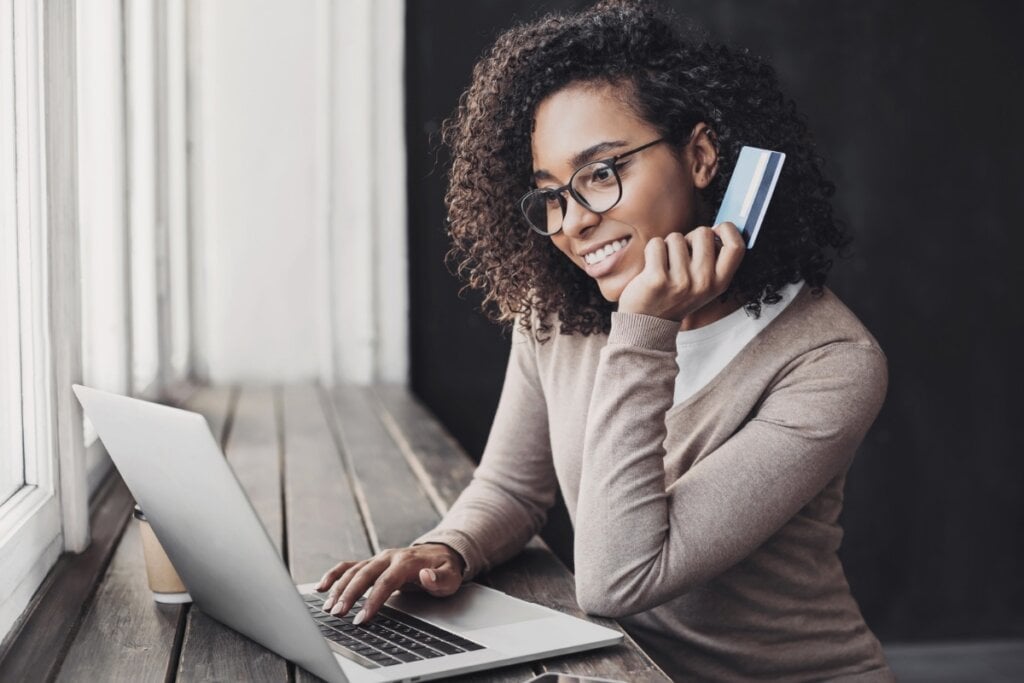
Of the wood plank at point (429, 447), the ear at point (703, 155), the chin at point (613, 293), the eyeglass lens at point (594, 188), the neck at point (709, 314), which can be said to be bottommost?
the wood plank at point (429, 447)

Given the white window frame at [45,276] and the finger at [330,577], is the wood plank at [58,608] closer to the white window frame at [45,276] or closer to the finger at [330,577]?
the white window frame at [45,276]

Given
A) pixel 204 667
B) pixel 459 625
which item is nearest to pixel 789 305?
pixel 459 625

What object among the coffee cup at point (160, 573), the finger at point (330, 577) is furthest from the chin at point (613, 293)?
the coffee cup at point (160, 573)

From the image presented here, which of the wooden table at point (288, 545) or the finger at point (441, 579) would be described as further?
the finger at point (441, 579)

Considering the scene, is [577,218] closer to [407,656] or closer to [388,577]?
[388,577]

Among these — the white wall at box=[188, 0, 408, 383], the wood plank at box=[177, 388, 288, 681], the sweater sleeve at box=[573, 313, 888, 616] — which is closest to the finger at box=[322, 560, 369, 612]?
the wood plank at box=[177, 388, 288, 681]

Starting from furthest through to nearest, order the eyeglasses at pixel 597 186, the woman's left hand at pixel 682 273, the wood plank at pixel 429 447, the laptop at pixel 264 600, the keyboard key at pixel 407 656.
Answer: the wood plank at pixel 429 447, the eyeglasses at pixel 597 186, the woman's left hand at pixel 682 273, the keyboard key at pixel 407 656, the laptop at pixel 264 600

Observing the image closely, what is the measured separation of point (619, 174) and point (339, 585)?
0.59 m

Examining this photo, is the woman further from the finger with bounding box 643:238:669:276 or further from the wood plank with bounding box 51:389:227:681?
the wood plank with bounding box 51:389:227:681

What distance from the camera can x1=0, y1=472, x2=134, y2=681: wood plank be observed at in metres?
1.05

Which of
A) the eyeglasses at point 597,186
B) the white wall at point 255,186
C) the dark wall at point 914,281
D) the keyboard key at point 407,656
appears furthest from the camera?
the dark wall at point 914,281

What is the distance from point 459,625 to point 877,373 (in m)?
0.57

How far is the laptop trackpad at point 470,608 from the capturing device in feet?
3.79

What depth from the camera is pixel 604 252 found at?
1.42 metres
